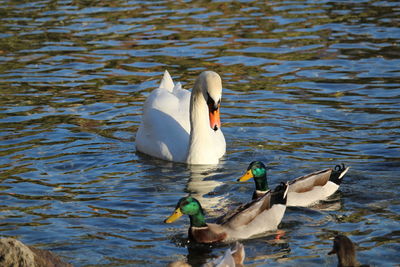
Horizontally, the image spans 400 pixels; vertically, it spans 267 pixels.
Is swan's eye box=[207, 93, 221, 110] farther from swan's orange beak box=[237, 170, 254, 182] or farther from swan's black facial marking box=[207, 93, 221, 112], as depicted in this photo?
swan's orange beak box=[237, 170, 254, 182]

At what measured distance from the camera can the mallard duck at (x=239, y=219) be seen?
9.60 metres

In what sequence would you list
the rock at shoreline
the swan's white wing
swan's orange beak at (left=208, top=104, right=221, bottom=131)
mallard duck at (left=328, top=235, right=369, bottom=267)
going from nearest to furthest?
the rock at shoreline < mallard duck at (left=328, top=235, right=369, bottom=267) < swan's orange beak at (left=208, top=104, right=221, bottom=131) < the swan's white wing

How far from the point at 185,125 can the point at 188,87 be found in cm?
300

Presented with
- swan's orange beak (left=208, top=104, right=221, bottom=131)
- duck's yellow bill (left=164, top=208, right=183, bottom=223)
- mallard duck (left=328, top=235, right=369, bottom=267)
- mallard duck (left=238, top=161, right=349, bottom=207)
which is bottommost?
mallard duck (left=238, top=161, right=349, bottom=207)

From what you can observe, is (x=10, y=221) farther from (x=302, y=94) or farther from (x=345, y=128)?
(x=302, y=94)

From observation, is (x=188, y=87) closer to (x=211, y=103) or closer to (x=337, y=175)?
(x=211, y=103)

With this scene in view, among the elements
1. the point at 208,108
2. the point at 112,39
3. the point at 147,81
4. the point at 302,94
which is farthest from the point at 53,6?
the point at 208,108

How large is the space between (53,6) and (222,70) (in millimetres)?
7169

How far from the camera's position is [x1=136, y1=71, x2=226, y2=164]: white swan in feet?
40.4

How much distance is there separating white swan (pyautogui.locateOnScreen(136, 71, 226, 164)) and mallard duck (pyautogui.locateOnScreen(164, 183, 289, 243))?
7.73 ft

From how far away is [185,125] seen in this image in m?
13.5

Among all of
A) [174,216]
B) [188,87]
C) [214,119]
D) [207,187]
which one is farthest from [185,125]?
[174,216]

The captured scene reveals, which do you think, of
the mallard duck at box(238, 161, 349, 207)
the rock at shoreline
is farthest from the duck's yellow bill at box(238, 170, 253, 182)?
the rock at shoreline

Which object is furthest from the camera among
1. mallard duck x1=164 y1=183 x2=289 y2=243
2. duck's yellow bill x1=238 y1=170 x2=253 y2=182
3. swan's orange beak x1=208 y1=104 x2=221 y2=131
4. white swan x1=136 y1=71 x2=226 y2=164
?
white swan x1=136 y1=71 x2=226 y2=164
